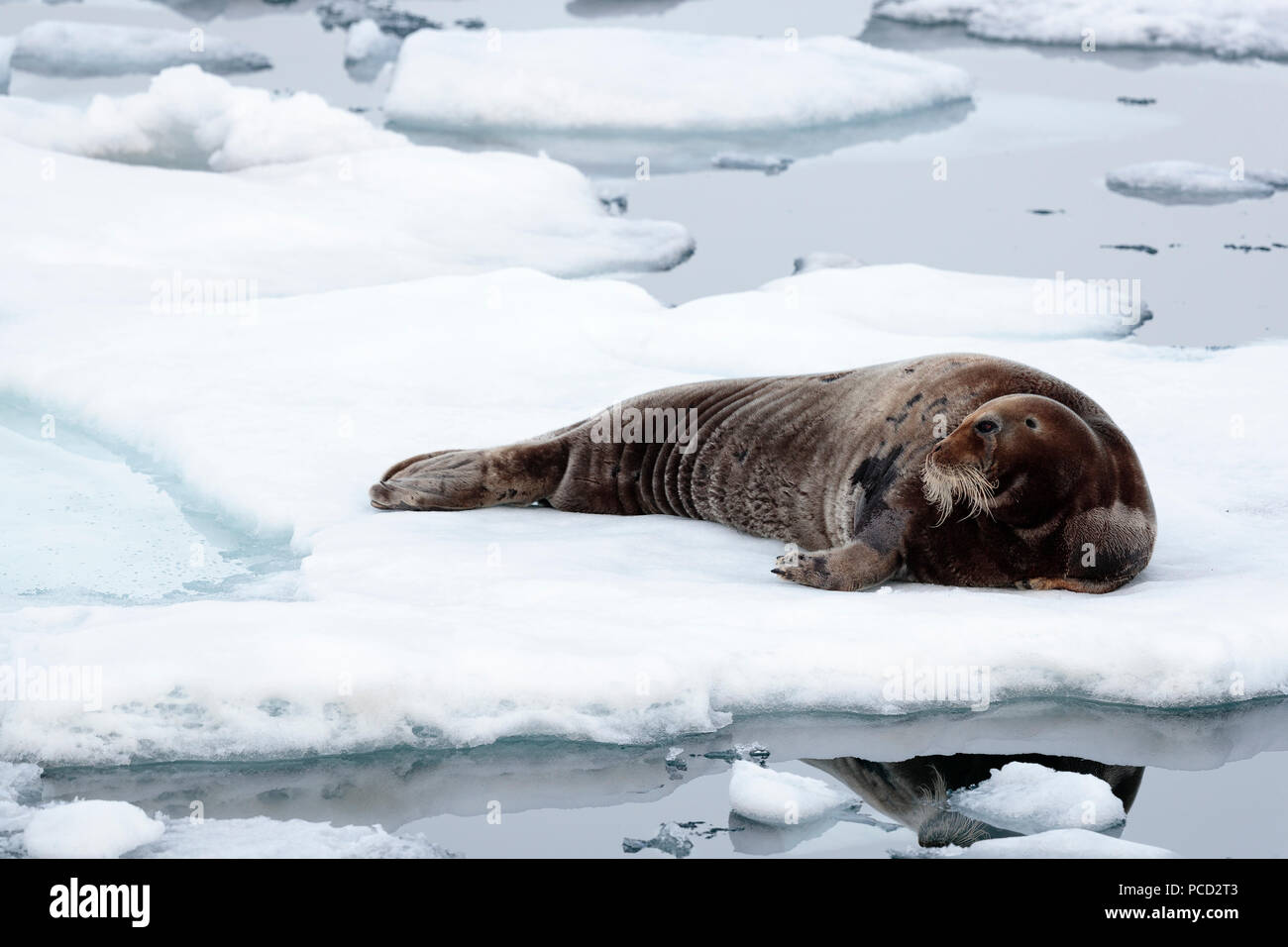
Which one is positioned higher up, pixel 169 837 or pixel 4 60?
pixel 4 60

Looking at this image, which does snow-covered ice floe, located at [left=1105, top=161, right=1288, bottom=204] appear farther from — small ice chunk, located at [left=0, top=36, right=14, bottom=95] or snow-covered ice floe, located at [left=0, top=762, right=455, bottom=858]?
snow-covered ice floe, located at [left=0, top=762, right=455, bottom=858]

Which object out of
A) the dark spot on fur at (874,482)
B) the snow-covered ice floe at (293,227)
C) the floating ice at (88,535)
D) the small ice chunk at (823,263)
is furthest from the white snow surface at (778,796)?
the small ice chunk at (823,263)

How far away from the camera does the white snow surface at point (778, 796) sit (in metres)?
3.44

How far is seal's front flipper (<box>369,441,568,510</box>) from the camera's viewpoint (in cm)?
543

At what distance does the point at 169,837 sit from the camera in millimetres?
3352

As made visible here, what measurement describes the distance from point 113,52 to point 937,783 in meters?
13.7

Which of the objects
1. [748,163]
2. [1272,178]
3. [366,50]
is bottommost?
[748,163]

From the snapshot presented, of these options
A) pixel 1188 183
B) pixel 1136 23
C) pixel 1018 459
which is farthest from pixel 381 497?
pixel 1136 23

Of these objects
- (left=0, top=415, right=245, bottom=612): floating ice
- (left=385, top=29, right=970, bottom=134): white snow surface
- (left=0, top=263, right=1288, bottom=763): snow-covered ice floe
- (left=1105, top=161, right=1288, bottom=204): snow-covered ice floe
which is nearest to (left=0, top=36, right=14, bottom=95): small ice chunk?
(left=385, top=29, right=970, bottom=134): white snow surface

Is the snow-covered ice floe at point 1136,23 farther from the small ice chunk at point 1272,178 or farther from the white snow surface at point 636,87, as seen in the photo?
the small ice chunk at point 1272,178

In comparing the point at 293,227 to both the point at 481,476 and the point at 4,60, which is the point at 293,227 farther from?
the point at 4,60

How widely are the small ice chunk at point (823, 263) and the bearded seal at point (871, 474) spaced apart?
13.6 feet

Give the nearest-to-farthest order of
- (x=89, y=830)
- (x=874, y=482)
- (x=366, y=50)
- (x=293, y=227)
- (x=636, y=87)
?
(x=89, y=830)
(x=874, y=482)
(x=293, y=227)
(x=636, y=87)
(x=366, y=50)

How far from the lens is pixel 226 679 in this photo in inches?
148
